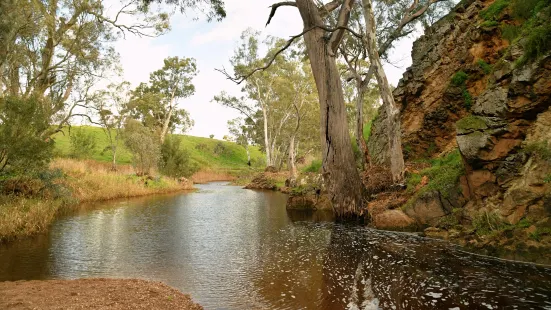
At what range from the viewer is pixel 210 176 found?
151 ft

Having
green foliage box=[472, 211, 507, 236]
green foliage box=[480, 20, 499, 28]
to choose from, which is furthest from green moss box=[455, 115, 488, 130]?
green foliage box=[480, 20, 499, 28]

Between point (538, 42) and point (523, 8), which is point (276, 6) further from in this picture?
point (523, 8)

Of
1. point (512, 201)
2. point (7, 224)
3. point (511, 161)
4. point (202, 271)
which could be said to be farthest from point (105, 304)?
point (511, 161)

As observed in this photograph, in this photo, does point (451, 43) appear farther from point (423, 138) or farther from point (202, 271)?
point (202, 271)

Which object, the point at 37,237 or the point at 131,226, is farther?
the point at 131,226

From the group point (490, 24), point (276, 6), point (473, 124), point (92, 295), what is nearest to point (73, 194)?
point (276, 6)

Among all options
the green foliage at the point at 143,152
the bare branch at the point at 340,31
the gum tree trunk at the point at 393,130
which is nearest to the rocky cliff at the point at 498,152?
the gum tree trunk at the point at 393,130

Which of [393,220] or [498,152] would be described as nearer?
[498,152]

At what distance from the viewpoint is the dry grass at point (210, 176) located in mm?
41875

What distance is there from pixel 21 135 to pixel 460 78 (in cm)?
1600

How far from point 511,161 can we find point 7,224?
12.9 metres

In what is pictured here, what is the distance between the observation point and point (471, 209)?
8.20 meters

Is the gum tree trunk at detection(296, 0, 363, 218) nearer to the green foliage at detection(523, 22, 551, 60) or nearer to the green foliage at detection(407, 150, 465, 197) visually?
the green foliage at detection(407, 150, 465, 197)

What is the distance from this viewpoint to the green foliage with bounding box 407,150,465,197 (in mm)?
9609
